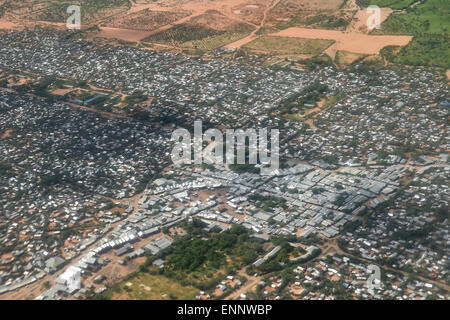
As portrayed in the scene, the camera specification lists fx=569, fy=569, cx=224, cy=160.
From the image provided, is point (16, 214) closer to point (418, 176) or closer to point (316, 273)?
point (316, 273)

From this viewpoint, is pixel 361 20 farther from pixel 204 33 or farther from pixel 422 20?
pixel 204 33

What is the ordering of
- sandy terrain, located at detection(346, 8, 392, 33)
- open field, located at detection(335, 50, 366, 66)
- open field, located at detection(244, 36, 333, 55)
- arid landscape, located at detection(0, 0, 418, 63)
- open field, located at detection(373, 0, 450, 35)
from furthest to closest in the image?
sandy terrain, located at detection(346, 8, 392, 33) → open field, located at detection(373, 0, 450, 35) → arid landscape, located at detection(0, 0, 418, 63) → open field, located at detection(244, 36, 333, 55) → open field, located at detection(335, 50, 366, 66)

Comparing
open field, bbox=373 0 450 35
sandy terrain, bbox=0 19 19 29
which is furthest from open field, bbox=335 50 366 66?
sandy terrain, bbox=0 19 19 29

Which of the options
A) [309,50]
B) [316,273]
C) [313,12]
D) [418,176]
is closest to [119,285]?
[316,273]

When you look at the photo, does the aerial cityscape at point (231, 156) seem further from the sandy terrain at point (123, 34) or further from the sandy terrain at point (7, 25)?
the sandy terrain at point (7, 25)

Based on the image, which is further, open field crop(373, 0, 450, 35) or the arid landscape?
open field crop(373, 0, 450, 35)

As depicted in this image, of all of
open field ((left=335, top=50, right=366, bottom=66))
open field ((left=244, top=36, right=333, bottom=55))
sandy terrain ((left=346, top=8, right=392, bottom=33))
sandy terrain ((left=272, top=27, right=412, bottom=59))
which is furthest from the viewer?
sandy terrain ((left=346, top=8, right=392, bottom=33))

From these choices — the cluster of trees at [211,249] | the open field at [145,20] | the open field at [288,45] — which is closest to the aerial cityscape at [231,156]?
the cluster of trees at [211,249]

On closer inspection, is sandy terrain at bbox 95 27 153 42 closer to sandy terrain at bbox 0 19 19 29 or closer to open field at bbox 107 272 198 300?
sandy terrain at bbox 0 19 19 29

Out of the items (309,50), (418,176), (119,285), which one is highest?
(309,50)
